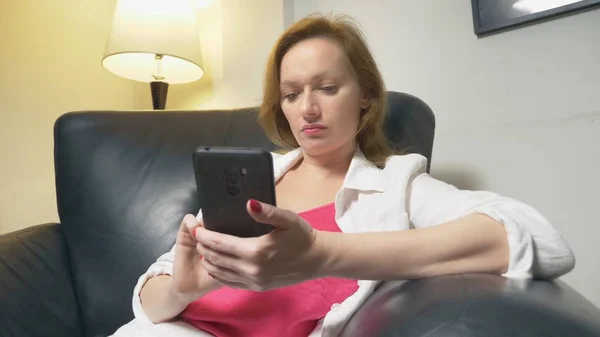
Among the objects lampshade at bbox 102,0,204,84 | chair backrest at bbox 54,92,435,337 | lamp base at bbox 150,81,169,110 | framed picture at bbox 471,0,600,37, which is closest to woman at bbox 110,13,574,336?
chair backrest at bbox 54,92,435,337

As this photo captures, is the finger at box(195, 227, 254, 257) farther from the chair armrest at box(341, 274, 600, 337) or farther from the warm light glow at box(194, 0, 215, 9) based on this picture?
the warm light glow at box(194, 0, 215, 9)

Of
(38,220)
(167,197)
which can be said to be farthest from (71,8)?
(167,197)

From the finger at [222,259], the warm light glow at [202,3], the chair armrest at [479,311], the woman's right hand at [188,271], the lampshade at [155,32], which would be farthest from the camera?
the warm light glow at [202,3]

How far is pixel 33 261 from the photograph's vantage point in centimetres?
88

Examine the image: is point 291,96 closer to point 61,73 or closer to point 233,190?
point 233,190

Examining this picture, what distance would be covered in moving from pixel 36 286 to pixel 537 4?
123 centimetres

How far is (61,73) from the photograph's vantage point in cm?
161

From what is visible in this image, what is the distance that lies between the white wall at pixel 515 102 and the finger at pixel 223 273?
79cm

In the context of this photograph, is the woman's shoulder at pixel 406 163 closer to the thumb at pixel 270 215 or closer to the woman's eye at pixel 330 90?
the woman's eye at pixel 330 90

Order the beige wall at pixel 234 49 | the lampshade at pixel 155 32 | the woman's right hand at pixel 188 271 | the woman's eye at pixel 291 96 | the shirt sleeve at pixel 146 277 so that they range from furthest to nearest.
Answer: the beige wall at pixel 234 49
the lampshade at pixel 155 32
the woman's eye at pixel 291 96
the shirt sleeve at pixel 146 277
the woman's right hand at pixel 188 271

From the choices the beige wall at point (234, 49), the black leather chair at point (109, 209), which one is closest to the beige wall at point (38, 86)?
the beige wall at point (234, 49)

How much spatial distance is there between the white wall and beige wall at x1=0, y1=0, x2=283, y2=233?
507 millimetres

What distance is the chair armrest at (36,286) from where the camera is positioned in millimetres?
793

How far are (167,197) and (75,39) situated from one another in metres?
1.05
